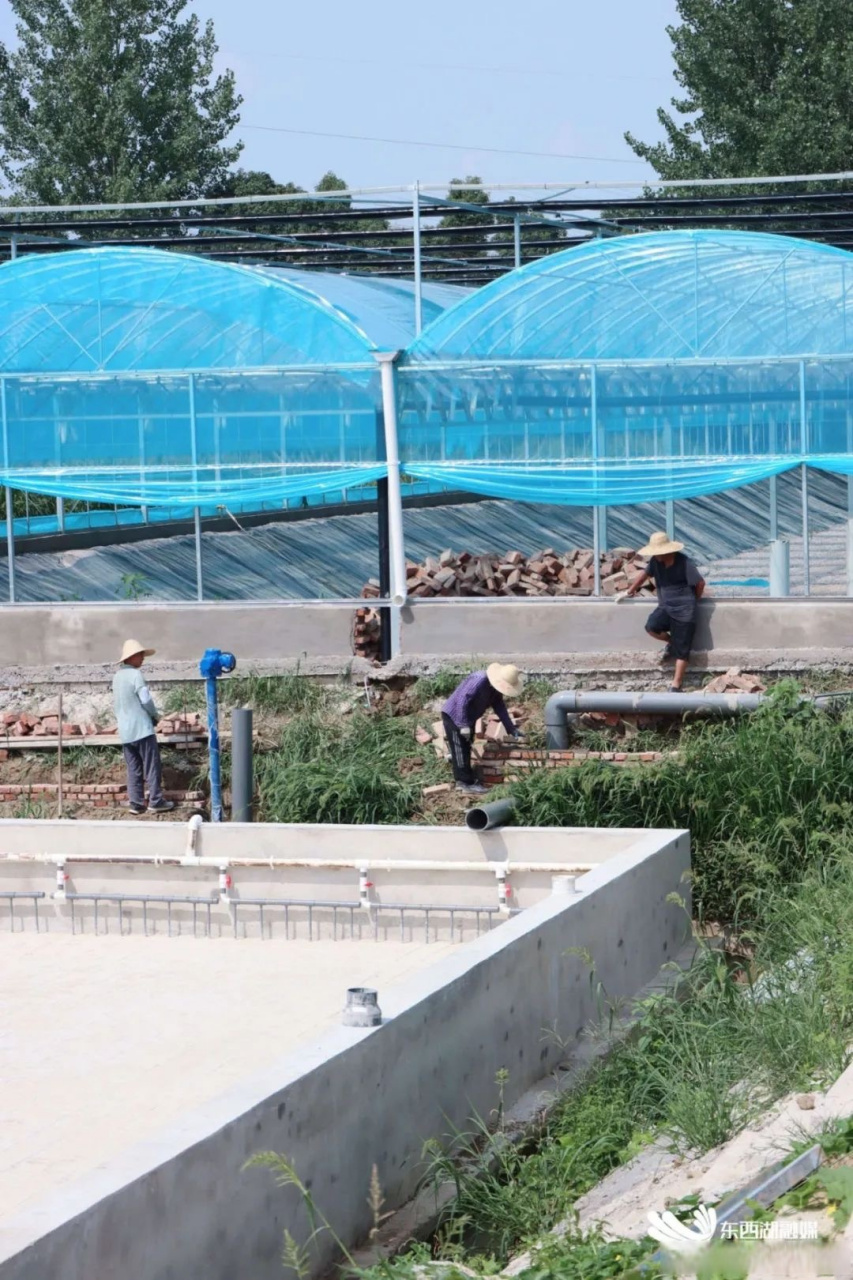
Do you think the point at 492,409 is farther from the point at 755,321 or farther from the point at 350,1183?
the point at 350,1183

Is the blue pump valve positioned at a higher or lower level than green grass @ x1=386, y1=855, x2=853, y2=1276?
higher

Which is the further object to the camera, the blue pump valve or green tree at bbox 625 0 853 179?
green tree at bbox 625 0 853 179

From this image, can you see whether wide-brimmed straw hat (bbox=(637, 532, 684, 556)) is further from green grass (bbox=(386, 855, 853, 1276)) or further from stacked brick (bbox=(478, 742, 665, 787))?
green grass (bbox=(386, 855, 853, 1276))

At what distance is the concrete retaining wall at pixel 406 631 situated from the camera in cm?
1414

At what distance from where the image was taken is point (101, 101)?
40094 mm

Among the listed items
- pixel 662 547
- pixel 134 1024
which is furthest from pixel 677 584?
pixel 134 1024

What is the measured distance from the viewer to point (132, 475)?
16.1m

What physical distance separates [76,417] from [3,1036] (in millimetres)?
8668

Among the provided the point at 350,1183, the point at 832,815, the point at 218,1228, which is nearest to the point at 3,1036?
the point at 350,1183

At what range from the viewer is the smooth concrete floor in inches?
284

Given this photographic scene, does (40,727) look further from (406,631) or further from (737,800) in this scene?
(737,800)

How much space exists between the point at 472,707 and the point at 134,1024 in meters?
4.36

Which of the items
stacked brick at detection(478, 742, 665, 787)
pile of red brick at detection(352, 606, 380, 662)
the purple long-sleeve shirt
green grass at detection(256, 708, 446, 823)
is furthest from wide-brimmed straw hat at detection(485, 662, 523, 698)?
pile of red brick at detection(352, 606, 380, 662)

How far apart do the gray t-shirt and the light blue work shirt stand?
430 centimetres
